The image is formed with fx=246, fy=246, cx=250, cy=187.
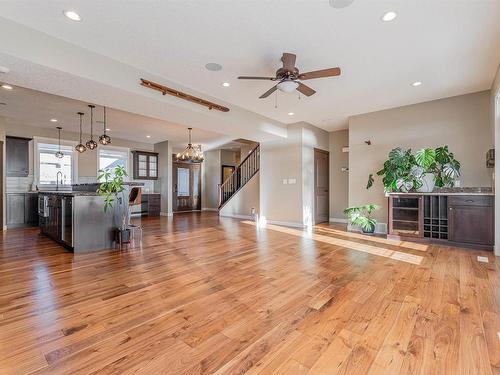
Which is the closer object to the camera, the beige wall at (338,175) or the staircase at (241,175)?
the beige wall at (338,175)

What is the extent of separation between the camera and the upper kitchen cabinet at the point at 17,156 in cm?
660

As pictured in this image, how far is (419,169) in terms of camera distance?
502 cm

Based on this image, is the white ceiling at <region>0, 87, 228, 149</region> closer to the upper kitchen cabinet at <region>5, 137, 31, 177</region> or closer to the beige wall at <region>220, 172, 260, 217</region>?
the upper kitchen cabinet at <region>5, 137, 31, 177</region>

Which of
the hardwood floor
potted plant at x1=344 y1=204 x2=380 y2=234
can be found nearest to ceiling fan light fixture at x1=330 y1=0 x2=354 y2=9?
the hardwood floor

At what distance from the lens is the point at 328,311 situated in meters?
2.16

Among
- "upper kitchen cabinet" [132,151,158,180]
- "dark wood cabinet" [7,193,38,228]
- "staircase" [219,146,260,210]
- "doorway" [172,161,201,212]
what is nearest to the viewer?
"dark wood cabinet" [7,193,38,228]

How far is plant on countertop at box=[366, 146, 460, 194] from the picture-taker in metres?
4.74

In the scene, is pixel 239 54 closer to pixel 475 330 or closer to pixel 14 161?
pixel 475 330

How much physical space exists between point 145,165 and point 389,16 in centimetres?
899

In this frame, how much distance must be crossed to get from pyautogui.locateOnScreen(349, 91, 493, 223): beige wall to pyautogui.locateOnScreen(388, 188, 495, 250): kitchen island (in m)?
0.58

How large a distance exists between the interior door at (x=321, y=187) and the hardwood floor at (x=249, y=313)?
3.57m

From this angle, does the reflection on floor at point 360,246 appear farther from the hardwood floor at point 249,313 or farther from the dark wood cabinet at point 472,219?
A: the dark wood cabinet at point 472,219

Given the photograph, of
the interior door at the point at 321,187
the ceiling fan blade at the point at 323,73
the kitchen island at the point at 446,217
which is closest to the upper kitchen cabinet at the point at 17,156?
the ceiling fan blade at the point at 323,73

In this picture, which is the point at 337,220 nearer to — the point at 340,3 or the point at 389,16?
the point at 389,16
